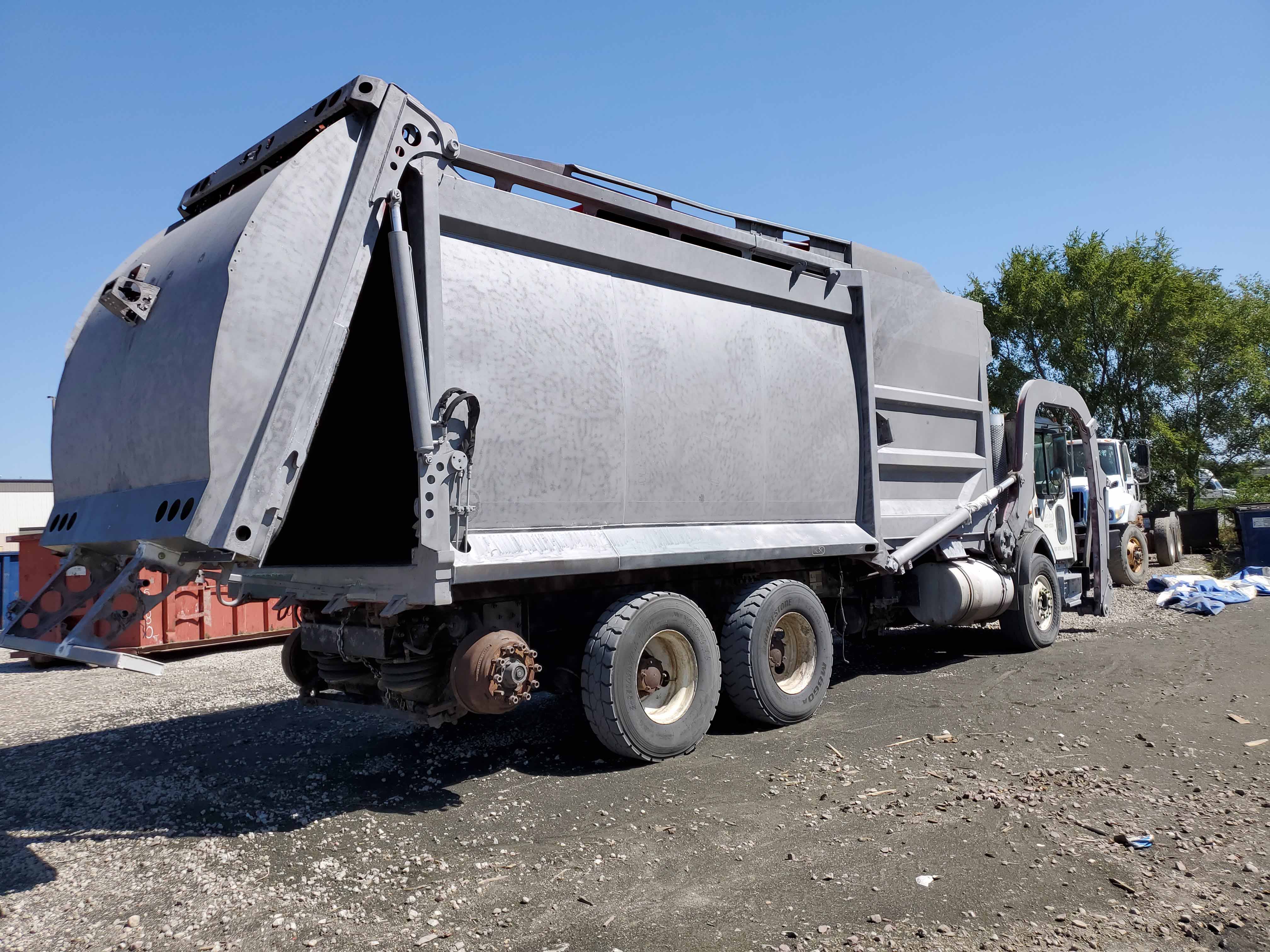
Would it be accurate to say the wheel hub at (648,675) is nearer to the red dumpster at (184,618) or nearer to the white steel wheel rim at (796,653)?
the white steel wheel rim at (796,653)

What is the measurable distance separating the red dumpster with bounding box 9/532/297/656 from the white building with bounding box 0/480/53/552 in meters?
26.5

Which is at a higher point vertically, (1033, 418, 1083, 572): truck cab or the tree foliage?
the tree foliage

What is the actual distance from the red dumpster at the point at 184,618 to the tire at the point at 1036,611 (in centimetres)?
802

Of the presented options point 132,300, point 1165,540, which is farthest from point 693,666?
point 1165,540

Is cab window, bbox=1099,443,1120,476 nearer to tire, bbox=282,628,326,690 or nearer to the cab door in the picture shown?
the cab door

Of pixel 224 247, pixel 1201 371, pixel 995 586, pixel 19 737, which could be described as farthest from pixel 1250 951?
pixel 1201 371

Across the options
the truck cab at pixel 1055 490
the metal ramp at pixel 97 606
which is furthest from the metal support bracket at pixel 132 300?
the truck cab at pixel 1055 490

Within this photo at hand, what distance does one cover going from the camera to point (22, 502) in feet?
116

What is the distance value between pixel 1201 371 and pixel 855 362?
950 inches

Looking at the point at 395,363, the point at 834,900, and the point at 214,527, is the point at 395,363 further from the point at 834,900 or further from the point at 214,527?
the point at 834,900

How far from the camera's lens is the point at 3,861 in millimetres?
3988

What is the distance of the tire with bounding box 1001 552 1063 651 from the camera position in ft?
28.8

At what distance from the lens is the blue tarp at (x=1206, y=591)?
11.7m

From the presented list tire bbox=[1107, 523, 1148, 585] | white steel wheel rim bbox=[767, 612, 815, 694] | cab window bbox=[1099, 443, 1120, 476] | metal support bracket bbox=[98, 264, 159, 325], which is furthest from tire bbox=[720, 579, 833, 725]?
cab window bbox=[1099, 443, 1120, 476]
